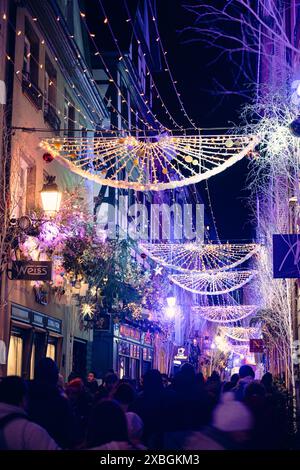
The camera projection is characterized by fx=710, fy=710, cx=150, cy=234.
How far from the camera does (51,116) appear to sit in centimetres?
2133

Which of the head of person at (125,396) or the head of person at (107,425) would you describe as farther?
the head of person at (125,396)

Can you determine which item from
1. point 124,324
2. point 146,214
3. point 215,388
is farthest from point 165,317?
point 215,388

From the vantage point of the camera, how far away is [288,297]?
91.4 ft

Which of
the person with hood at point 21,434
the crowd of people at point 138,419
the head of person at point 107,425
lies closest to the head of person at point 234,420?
the crowd of people at point 138,419

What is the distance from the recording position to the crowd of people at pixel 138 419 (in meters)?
5.55

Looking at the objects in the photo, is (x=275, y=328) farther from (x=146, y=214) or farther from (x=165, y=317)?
(x=146, y=214)

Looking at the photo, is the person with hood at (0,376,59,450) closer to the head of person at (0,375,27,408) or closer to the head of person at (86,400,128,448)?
the head of person at (86,400,128,448)

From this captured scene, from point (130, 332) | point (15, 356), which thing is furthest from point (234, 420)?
point (130, 332)

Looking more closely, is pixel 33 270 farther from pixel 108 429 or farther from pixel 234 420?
pixel 108 429

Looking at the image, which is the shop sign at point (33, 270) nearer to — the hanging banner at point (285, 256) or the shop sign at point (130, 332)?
→ the hanging banner at point (285, 256)

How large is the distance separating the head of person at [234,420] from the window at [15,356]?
10.5m

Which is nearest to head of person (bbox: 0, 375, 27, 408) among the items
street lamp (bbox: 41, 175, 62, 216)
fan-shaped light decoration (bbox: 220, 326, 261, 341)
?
street lamp (bbox: 41, 175, 62, 216)

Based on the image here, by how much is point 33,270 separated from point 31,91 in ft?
18.6

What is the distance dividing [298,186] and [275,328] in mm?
19716
